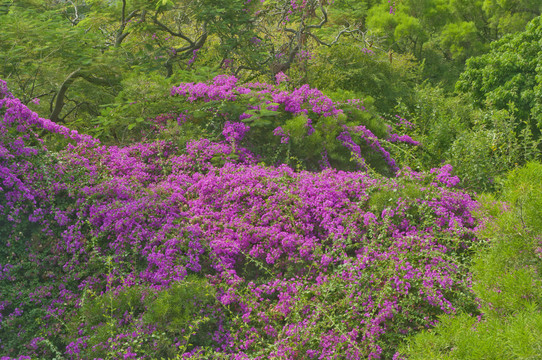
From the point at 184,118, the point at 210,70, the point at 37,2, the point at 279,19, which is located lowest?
the point at 184,118

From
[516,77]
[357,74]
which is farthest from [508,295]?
[516,77]

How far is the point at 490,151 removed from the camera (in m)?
6.01

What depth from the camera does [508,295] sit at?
256cm

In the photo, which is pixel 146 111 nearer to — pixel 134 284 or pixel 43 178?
pixel 43 178

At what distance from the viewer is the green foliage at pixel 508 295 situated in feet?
7.30

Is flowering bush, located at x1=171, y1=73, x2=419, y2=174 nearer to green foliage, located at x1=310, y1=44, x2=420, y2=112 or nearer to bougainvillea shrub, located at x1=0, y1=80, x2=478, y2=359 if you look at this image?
bougainvillea shrub, located at x1=0, y1=80, x2=478, y2=359

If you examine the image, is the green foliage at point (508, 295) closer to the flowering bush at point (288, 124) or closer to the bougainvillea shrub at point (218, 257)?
the bougainvillea shrub at point (218, 257)

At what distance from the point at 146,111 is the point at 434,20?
48.9ft

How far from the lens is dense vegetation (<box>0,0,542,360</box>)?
3205mm

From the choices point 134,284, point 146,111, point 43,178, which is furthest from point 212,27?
point 134,284

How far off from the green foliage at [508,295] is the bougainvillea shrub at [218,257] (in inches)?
24.0

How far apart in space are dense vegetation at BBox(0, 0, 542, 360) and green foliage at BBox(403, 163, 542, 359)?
1 centimetres

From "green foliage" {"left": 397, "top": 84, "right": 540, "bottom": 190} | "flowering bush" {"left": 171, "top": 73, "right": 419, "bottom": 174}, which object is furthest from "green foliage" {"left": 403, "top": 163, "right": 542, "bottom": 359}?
"flowering bush" {"left": 171, "top": 73, "right": 419, "bottom": 174}

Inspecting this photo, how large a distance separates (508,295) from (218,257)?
2329 millimetres
